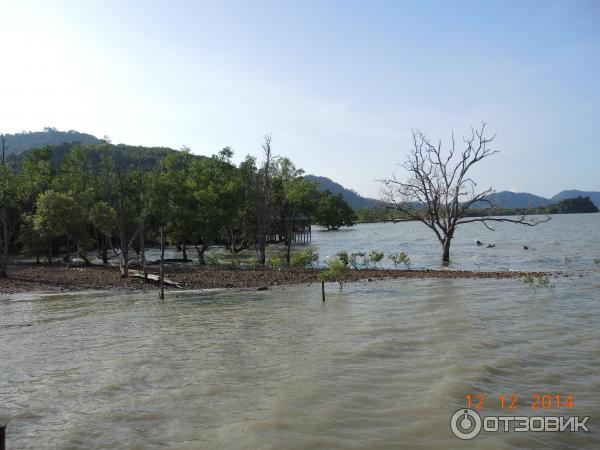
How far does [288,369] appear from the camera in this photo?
34.1ft

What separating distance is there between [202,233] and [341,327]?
73.8 ft

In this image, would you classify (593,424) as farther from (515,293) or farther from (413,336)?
(515,293)

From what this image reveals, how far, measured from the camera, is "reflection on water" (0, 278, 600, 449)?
7.32 m

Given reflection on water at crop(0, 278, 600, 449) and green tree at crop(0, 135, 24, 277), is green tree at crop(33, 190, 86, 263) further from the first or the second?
reflection on water at crop(0, 278, 600, 449)

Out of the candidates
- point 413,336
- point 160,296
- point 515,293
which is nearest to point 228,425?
point 413,336

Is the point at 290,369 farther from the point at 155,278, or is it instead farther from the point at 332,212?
the point at 332,212

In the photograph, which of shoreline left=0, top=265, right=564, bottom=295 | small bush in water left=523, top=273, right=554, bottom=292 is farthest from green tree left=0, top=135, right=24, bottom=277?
small bush in water left=523, top=273, right=554, bottom=292

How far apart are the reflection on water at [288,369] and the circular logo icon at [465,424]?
0.18 metres

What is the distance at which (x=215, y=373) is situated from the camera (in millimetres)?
10242

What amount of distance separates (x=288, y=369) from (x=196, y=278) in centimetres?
1652

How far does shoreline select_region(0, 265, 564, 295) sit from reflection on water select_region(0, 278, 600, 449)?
5.01 metres

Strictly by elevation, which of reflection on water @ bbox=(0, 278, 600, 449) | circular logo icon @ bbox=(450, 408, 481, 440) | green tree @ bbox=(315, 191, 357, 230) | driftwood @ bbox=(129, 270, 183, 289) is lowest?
circular logo icon @ bbox=(450, 408, 481, 440)

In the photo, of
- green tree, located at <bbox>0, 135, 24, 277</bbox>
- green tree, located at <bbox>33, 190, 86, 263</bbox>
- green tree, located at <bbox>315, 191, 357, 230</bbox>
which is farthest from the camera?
green tree, located at <bbox>315, 191, 357, 230</bbox>

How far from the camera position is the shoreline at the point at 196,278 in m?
23.4
